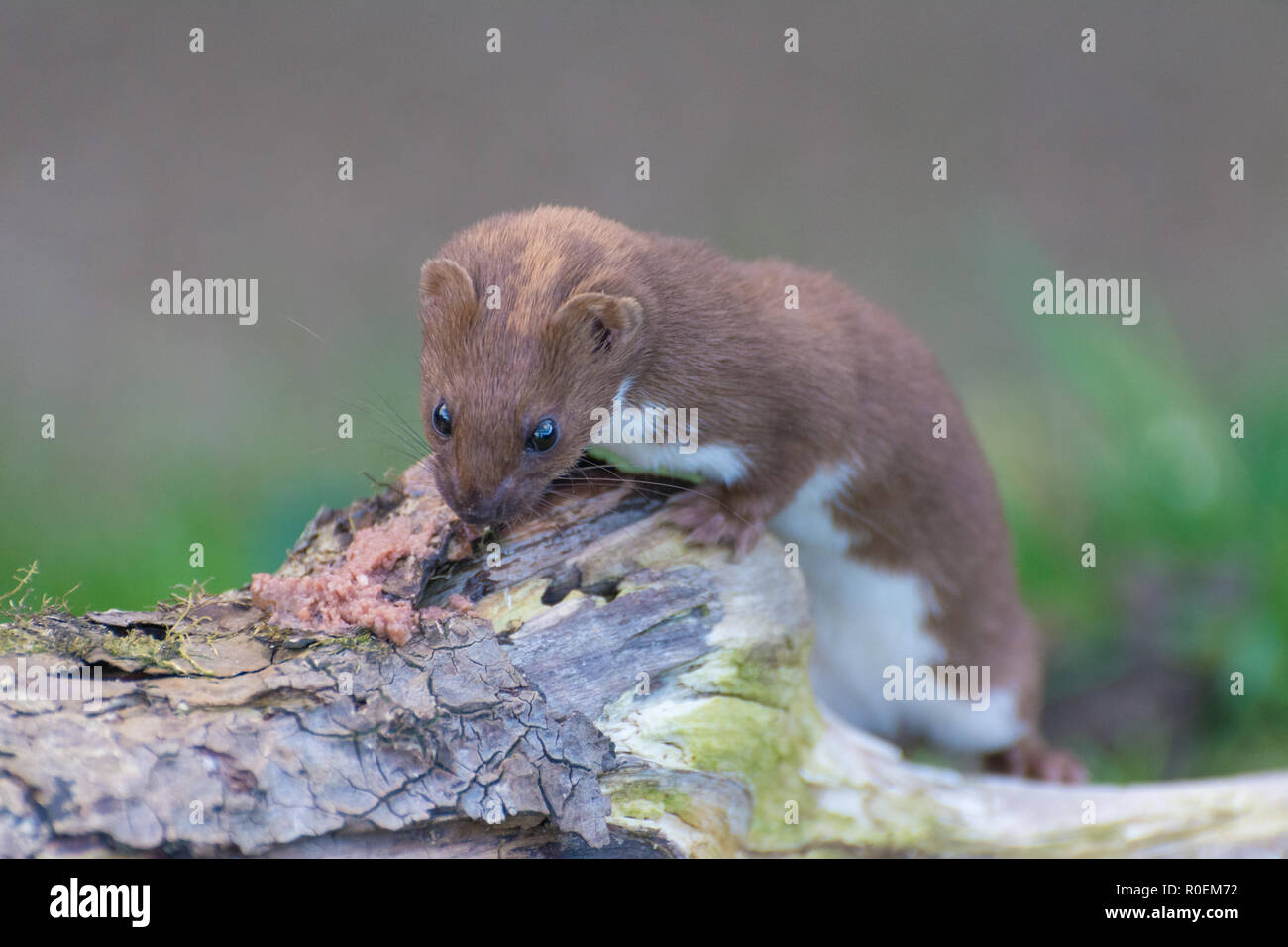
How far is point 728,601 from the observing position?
2863mm

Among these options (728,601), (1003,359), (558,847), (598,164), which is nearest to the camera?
(558,847)

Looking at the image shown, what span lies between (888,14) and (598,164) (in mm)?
2467

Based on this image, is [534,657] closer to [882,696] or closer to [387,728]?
[387,728]

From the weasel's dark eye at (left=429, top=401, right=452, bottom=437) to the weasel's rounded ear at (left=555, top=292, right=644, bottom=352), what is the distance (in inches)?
13.0

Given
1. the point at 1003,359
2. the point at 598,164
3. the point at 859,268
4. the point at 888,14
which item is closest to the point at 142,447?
the point at 598,164

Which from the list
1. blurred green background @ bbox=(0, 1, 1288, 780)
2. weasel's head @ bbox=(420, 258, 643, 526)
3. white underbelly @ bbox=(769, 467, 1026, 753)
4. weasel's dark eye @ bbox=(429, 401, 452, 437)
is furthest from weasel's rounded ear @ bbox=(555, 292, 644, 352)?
blurred green background @ bbox=(0, 1, 1288, 780)

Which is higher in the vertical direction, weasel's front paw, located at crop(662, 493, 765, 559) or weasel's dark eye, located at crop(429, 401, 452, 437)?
weasel's dark eye, located at crop(429, 401, 452, 437)

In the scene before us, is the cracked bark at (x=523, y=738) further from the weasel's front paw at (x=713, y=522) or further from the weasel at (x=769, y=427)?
the weasel at (x=769, y=427)

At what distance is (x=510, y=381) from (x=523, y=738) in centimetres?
78

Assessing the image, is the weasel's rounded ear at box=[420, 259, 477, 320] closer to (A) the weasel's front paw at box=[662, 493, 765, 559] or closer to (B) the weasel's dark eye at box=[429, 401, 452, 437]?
(B) the weasel's dark eye at box=[429, 401, 452, 437]

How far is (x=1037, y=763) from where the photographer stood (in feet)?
13.1

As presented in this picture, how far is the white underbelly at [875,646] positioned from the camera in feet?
11.5

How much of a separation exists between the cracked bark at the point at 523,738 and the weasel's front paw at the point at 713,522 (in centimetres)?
5

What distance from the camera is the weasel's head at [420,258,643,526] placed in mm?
2541
